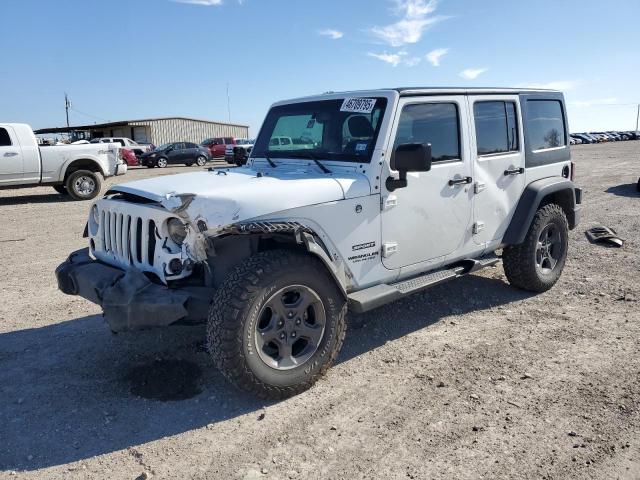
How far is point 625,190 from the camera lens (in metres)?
13.5

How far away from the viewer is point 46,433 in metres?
3.24

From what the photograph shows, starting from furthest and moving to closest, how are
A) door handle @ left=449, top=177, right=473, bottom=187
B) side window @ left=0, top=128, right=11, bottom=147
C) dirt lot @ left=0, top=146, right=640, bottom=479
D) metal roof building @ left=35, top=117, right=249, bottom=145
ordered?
metal roof building @ left=35, top=117, right=249, bottom=145, side window @ left=0, top=128, right=11, bottom=147, door handle @ left=449, top=177, right=473, bottom=187, dirt lot @ left=0, top=146, right=640, bottom=479

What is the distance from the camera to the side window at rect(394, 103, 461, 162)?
13.8 ft

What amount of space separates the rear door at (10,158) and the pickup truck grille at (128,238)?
10.8 metres

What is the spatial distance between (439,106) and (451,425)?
2.54 meters

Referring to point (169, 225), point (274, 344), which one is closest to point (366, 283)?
point (274, 344)

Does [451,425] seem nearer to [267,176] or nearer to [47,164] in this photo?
[267,176]

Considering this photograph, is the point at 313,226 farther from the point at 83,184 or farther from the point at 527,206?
the point at 83,184

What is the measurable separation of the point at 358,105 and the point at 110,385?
2759 mm

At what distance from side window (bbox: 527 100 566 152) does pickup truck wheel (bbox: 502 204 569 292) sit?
2.22 feet

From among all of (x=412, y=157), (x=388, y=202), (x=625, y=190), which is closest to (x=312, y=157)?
(x=388, y=202)

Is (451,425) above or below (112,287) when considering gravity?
below

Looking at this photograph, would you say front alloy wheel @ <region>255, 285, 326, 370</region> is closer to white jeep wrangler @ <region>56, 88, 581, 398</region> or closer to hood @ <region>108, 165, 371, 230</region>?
white jeep wrangler @ <region>56, 88, 581, 398</region>

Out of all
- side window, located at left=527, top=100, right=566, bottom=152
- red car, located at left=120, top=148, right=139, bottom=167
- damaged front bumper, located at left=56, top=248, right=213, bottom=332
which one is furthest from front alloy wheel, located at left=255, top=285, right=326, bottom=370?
red car, located at left=120, top=148, right=139, bottom=167
